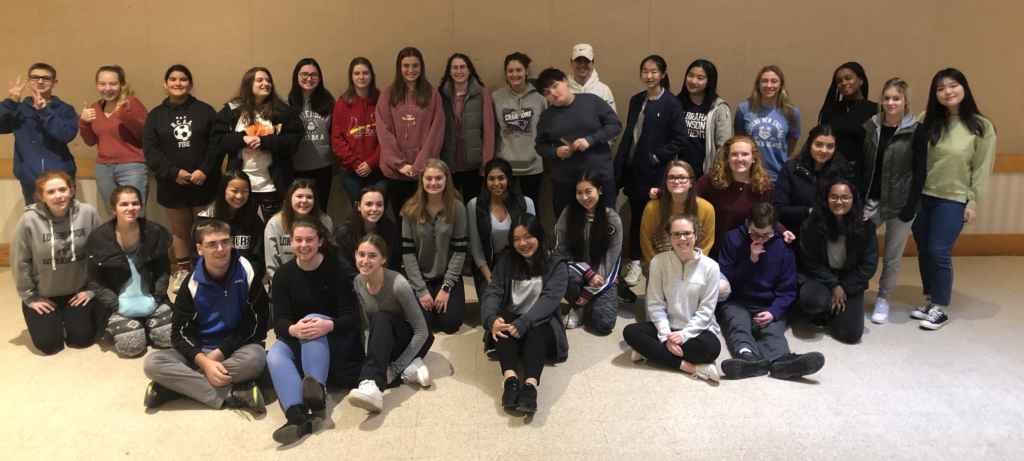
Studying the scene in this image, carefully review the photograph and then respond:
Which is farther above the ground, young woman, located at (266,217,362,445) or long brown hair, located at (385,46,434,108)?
long brown hair, located at (385,46,434,108)

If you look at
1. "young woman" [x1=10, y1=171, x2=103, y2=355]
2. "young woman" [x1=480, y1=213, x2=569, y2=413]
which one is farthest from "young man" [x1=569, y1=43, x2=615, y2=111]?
"young woman" [x1=10, y1=171, x2=103, y2=355]

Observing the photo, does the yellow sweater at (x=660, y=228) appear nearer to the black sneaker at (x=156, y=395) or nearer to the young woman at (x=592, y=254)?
the young woman at (x=592, y=254)

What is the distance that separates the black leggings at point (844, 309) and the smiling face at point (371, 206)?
2.35 meters

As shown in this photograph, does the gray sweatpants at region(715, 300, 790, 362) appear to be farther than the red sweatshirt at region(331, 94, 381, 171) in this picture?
No

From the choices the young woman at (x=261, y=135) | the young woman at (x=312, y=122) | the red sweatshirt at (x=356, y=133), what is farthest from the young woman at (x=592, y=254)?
the young woman at (x=261, y=135)

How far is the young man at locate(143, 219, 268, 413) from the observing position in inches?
114

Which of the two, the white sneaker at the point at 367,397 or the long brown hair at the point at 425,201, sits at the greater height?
the long brown hair at the point at 425,201

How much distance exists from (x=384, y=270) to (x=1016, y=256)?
5029 mm

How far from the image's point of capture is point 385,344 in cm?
302

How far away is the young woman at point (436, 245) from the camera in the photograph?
12.2 ft

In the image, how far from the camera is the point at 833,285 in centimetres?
373

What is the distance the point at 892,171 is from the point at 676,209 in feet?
4.17

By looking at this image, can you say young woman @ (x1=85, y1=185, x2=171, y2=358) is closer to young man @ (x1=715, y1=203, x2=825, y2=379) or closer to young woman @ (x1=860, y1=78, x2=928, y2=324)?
young man @ (x1=715, y1=203, x2=825, y2=379)

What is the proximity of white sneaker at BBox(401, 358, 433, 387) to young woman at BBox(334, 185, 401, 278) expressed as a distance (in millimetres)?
639
